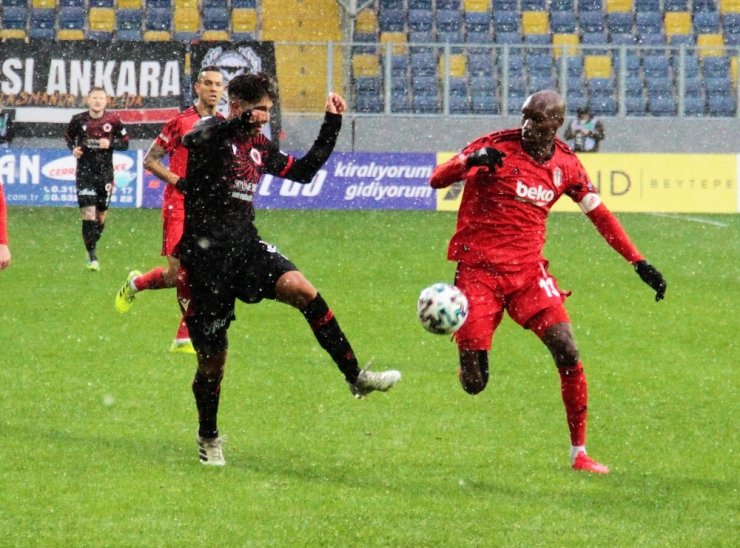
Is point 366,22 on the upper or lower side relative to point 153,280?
upper

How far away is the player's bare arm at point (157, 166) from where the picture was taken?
9.84m

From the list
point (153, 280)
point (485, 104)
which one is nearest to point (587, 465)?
point (153, 280)

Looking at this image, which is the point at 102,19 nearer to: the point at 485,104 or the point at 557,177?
the point at 485,104

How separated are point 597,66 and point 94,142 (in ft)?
45.5

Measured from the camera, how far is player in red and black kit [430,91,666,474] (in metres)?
7.54

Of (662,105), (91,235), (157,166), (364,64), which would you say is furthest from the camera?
(662,105)

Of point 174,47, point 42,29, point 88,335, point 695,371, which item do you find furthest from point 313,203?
point 695,371

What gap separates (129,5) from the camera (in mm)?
30688

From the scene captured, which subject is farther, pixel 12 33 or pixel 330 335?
pixel 12 33

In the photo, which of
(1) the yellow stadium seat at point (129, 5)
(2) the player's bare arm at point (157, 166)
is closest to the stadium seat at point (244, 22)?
(1) the yellow stadium seat at point (129, 5)

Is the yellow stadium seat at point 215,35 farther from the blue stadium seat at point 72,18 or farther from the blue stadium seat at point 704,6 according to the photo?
the blue stadium seat at point 704,6

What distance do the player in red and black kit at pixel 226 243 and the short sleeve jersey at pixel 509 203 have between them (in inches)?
32.8

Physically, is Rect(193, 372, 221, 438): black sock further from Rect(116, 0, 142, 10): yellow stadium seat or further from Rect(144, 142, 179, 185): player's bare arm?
Rect(116, 0, 142, 10): yellow stadium seat

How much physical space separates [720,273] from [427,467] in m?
10.8
